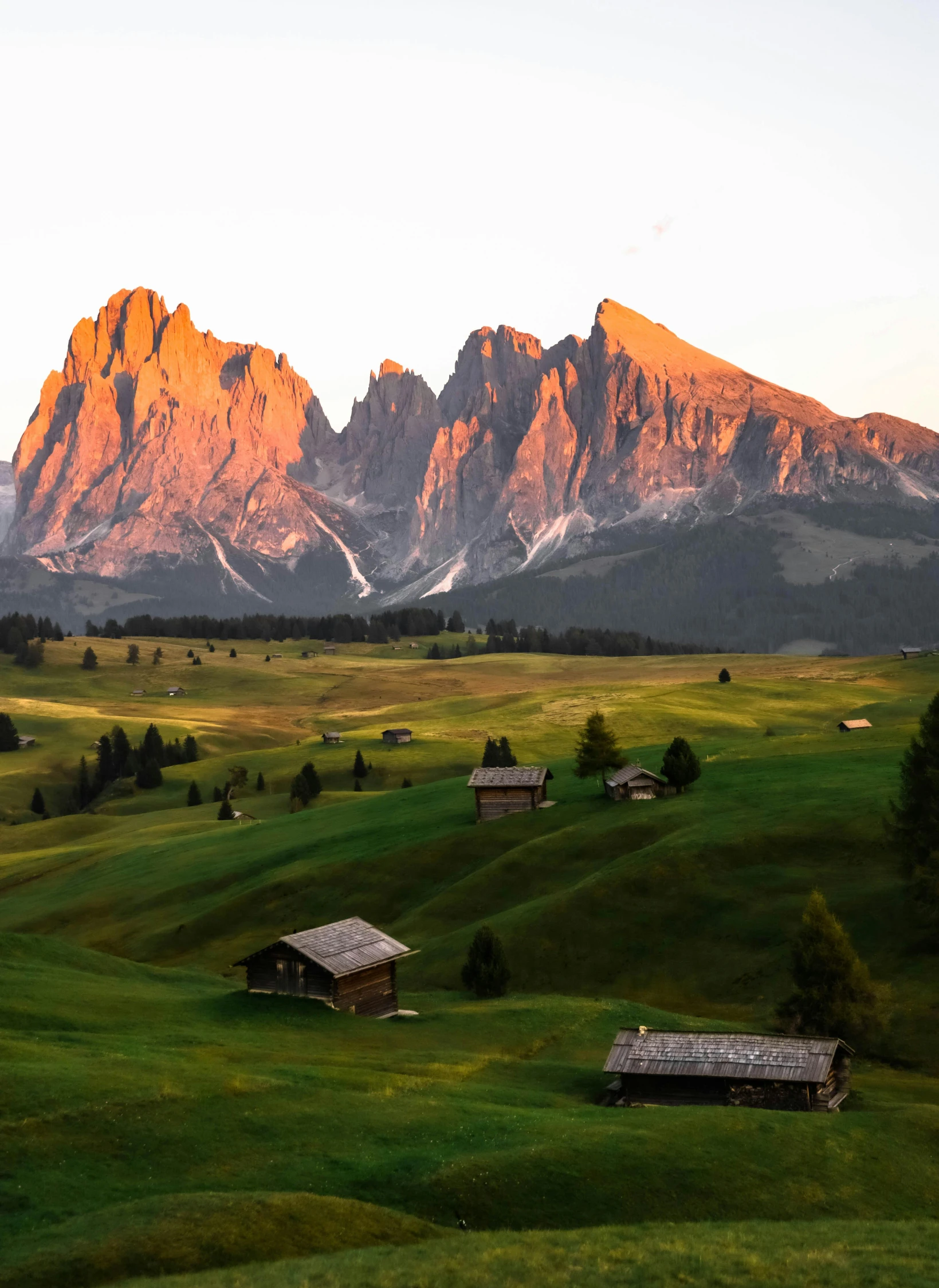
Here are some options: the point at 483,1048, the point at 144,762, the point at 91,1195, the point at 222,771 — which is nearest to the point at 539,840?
the point at 483,1048

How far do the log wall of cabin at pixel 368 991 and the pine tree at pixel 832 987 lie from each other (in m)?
18.4

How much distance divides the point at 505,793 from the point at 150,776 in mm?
78218

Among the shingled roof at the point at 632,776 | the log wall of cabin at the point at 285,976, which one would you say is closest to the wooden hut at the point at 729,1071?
the log wall of cabin at the point at 285,976

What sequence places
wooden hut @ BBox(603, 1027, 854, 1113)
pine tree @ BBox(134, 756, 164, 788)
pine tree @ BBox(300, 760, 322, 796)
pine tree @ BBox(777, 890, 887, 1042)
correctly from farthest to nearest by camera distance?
pine tree @ BBox(134, 756, 164, 788) → pine tree @ BBox(300, 760, 322, 796) → pine tree @ BBox(777, 890, 887, 1042) → wooden hut @ BBox(603, 1027, 854, 1113)

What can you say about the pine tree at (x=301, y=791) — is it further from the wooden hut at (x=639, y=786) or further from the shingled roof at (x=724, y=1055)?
the shingled roof at (x=724, y=1055)

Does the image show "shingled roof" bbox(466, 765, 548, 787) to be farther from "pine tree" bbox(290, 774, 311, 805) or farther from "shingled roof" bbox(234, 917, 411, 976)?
"pine tree" bbox(290, 774, 311, 805)

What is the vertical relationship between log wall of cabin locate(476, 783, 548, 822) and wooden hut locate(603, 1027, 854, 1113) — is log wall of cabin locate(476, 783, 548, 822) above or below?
above

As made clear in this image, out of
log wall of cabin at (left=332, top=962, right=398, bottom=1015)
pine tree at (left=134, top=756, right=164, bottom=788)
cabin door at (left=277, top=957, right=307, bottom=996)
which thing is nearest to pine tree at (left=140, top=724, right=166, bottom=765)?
pine tree at (left=134, top=756, right=164, bottom=788)

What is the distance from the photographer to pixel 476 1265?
83.9 ft

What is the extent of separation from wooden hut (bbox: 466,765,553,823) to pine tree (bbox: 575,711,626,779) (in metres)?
4.46

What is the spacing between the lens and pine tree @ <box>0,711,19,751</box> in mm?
179250

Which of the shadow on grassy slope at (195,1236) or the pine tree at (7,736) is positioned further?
the pine tree at (7,736)

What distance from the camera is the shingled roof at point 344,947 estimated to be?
55750mm

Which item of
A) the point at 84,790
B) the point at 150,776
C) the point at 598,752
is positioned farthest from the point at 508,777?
the point at 84,790
